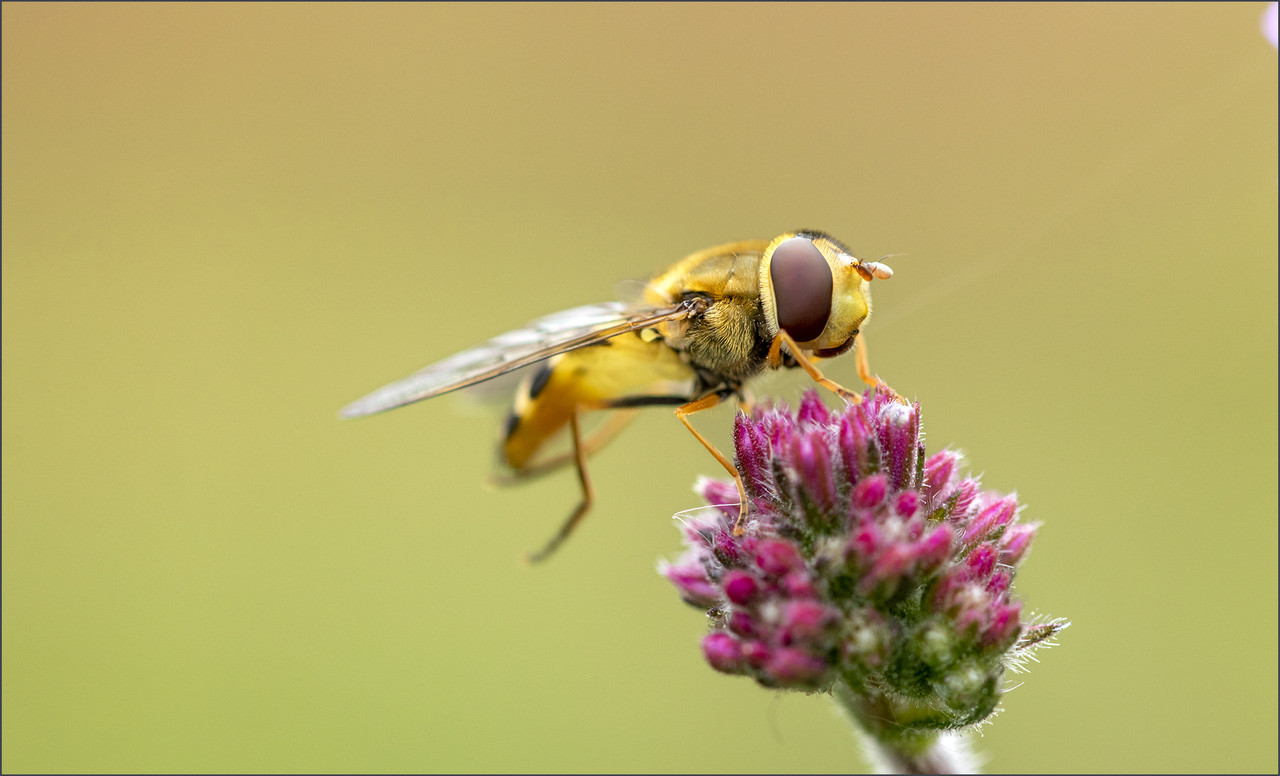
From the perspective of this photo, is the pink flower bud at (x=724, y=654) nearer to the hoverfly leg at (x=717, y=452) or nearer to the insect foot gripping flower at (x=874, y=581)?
the insect foot gripping flower at (x=874, y=581)

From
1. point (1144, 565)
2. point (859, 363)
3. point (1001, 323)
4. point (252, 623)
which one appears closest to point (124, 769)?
point (252, 623)

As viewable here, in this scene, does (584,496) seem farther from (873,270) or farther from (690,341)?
(873,270)

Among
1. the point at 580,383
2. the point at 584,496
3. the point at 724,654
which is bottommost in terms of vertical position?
the point at 724,654

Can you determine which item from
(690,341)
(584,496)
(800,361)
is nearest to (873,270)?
(800,361)

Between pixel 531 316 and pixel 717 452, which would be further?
pixel 531 316

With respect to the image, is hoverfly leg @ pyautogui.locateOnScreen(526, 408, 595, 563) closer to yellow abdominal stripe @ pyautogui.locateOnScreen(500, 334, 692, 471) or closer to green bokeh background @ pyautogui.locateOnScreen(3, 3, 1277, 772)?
yellow abdominal stripe @ pyautogui.locateOnScreen(500, 334, 692, 471)

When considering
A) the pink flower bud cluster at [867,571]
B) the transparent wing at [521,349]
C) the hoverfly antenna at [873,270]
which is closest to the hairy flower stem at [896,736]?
the pink flower bud cluster at [867,571]
